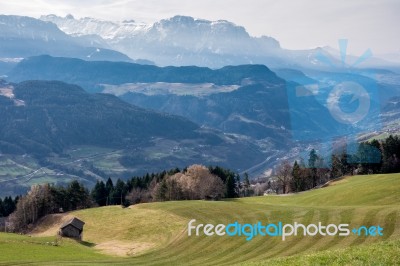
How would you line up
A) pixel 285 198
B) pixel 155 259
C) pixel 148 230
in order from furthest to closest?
pixel 285 198 < pixel 148 230 < pixel 155 259

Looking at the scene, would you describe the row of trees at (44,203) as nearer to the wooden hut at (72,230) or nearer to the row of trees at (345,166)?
the wooden hut at (72,230)

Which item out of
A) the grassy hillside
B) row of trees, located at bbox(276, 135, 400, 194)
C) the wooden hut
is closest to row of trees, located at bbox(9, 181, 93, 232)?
the grassy hillside

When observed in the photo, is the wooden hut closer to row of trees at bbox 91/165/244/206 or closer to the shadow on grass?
the shadow on grass

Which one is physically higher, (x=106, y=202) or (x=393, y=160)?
(x=393, y=160)

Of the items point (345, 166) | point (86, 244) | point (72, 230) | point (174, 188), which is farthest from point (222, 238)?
point (345, 166)

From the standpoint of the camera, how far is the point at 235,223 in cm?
6906

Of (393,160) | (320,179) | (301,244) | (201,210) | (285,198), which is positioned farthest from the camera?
(320,179)

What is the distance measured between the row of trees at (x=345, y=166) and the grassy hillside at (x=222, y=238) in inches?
1499

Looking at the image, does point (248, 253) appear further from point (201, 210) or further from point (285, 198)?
point (285, 198)

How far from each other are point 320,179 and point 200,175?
124 feet

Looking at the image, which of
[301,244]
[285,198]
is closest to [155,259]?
[301,244]

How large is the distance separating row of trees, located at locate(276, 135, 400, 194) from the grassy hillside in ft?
125

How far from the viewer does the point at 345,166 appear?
14300 cm

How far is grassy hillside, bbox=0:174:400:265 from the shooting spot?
166 ft
